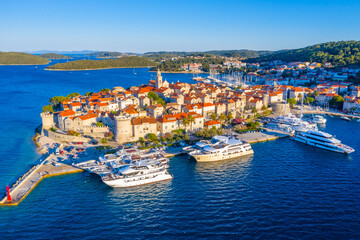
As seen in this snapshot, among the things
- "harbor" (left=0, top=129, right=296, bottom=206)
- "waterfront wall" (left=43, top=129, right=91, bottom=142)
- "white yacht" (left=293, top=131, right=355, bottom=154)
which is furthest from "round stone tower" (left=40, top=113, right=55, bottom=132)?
"white yacht" (left=293, top=131, right=355, bottom=154)

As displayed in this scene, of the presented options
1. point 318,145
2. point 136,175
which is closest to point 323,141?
point 318,145

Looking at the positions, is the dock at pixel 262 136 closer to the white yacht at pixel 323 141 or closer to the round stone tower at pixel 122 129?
the white yacht at pixel 323 141

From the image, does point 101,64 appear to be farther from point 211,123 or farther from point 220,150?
point 220,150

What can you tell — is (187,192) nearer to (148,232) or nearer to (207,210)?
(207,210)

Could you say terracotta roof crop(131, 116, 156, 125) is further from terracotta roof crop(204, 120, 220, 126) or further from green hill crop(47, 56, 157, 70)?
green hill crop(47, 56, 157, 70)

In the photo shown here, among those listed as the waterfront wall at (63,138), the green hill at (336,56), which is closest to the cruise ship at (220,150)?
the waterfront wall at (63,138)

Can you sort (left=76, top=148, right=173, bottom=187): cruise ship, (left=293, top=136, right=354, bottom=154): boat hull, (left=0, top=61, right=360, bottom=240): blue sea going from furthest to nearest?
(left=293, top=136, right=354, bottom=154): boat hull < (left=76, top=148, right=173, bottom=187): cruise ship < (left=0, top=61, right=360, bottom=240): blue sea
